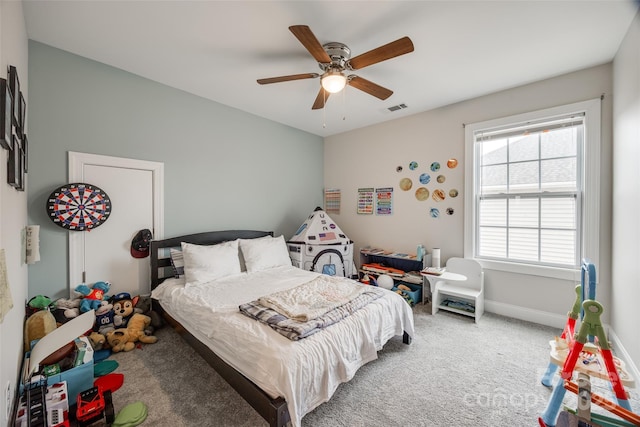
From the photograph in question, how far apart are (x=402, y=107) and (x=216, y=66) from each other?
2.37 meters

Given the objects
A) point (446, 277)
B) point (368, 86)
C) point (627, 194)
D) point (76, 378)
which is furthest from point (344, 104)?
point (76, 378)

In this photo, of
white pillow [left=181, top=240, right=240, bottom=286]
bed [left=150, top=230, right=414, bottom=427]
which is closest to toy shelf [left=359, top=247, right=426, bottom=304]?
bed [left=150, top=230, right=414, bottom=427]

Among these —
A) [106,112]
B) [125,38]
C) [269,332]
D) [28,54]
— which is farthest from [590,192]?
[28,54]

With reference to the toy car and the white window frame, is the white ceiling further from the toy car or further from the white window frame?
Result: the toy car

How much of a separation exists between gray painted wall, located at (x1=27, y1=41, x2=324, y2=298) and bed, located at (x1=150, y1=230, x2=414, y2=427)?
70 centimetres

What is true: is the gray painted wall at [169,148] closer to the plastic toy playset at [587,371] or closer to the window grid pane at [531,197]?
the window grid pane at [531,197]

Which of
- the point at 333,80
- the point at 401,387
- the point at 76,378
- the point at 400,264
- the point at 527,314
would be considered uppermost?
the point at 333,80

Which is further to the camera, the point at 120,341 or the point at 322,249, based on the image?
the point at 322,249

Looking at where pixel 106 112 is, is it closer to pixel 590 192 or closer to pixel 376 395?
pixel 376 395

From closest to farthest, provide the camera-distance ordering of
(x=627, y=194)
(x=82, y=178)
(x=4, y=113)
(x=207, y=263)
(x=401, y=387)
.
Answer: (x=4, y=113)
(x=401, y=387)
(x=627, y=194)
(x=82, y=178)
(x=207, y=263)

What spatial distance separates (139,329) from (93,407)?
1.07m

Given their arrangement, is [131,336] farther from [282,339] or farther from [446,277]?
[446,277]

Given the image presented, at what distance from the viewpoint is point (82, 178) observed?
2.43m

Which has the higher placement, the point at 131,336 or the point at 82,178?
the point at 82,178
